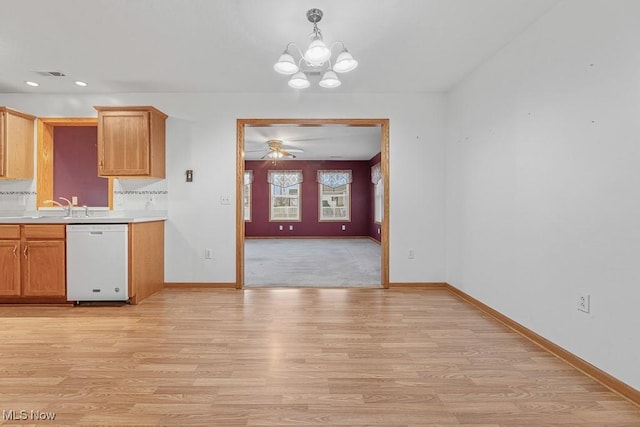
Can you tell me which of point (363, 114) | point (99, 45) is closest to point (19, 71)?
point (99, 45)

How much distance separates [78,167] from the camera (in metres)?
4.13

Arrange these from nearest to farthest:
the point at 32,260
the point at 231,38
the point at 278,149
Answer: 1. the point at 231,38
2. the point at 32,260
3. the point at 278,149

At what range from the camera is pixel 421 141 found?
4.05 m

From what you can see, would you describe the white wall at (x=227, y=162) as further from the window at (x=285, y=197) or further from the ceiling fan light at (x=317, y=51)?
the window at (x=285, y=197)

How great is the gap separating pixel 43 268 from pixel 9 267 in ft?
1.11

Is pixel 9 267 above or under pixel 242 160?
under

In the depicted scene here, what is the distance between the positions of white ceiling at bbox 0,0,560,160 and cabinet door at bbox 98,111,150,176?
1.28ft

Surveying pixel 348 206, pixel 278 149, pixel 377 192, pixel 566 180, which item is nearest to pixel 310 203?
pixel 348 206

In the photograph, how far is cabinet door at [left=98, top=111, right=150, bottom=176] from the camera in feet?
11.9
